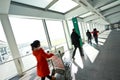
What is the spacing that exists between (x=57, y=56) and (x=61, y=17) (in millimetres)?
6527

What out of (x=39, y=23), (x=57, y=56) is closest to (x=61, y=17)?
(x=39, y=23)

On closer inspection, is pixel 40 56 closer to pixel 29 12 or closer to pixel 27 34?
pixel 29 12

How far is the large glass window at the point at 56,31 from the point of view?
8.96 metres

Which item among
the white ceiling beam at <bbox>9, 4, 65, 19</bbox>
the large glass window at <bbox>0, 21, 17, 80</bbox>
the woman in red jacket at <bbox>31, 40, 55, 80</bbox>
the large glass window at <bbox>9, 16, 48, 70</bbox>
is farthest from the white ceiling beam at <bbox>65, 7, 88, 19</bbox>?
the woman in red jacket at <bbox>31, 40, 55, 80</bbox>

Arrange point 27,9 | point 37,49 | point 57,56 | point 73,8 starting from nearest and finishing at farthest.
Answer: point 37,49
point 57,56
point 27,9
point 73,8

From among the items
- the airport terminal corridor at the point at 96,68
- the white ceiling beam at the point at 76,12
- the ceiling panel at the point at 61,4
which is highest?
the ceiling panel at the point at 61,4

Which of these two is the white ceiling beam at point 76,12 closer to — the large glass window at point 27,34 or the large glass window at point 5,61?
the large glass window at point 27,34

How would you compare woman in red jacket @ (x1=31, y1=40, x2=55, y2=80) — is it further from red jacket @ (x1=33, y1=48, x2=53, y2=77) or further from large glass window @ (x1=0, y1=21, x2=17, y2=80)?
large glass window @ (x1=0, y1=21, x2=17, y2=80)

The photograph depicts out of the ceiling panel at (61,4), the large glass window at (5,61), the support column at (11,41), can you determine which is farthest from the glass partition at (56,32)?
the large glass window at (5,61)

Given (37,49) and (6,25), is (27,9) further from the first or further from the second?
(37,49)

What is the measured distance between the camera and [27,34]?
7184 mm

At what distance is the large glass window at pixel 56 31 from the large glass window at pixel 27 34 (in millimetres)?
1025

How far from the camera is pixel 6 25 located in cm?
478

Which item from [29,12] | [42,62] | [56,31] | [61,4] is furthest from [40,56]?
[56,31]
